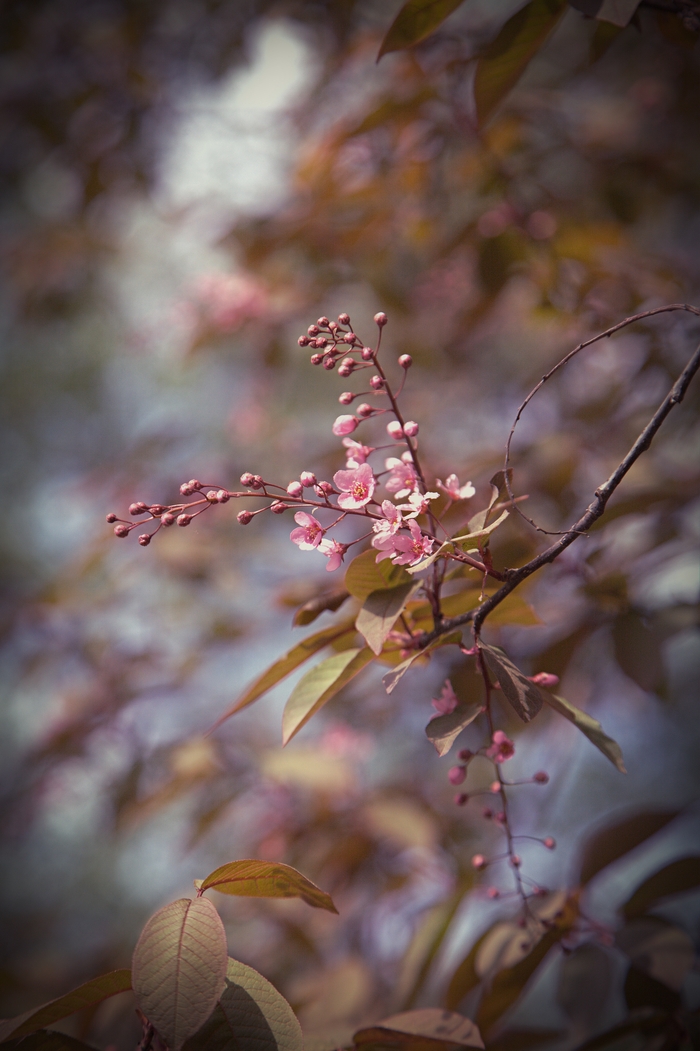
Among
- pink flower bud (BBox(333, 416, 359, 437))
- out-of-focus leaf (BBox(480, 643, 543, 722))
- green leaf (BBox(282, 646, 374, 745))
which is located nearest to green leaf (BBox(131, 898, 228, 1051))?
green leaf (BBox(282, 646, 374, 745))

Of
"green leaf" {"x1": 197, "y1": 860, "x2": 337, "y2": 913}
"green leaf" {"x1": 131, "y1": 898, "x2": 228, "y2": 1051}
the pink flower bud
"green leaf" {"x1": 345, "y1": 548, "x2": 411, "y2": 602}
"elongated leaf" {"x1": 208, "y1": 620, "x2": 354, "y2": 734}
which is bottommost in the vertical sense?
"green leaf" {"x1": 131, "y1": 898, "x2": 228, "y2": 1051}

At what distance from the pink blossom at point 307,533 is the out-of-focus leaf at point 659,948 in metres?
0.53

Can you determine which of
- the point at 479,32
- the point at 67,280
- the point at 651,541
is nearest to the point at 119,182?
the point at 67,280

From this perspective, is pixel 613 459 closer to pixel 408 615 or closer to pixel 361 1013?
pixel 408 615

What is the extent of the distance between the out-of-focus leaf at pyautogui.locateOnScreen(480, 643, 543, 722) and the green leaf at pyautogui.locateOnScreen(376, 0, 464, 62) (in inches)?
22.1

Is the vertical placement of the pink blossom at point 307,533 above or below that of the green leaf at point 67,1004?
above

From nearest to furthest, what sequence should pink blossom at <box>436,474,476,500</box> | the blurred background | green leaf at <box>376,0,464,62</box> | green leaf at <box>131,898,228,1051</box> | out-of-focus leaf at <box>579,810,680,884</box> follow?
green leaf at <box>131,898,228,1051</box>
pink blossom at <box>436,474,476,500</box>
green leaf at <box>376,0,464,62</box>
out-of-focus leaf at <box>579,810,680,884</box>
the blurred background

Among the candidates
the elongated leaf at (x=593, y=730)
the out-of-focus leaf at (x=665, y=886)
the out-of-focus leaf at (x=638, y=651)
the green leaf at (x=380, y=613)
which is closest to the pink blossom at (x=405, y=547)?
the green leaf at (x=380, y=613)

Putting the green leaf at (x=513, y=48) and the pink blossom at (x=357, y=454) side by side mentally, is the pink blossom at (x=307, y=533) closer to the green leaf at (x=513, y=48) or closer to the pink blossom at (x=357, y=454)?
the pink blossom at (x=357, y=454)

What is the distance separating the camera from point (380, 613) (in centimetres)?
45

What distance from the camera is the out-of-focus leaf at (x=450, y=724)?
0.43 metres

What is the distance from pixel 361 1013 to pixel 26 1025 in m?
0.70

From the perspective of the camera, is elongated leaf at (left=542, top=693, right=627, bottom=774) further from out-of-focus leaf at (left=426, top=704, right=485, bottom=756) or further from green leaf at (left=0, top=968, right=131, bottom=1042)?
green leaf at (left=0, top=968, right=131, bottom=1042)

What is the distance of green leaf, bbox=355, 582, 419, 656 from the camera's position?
1.40 feet
